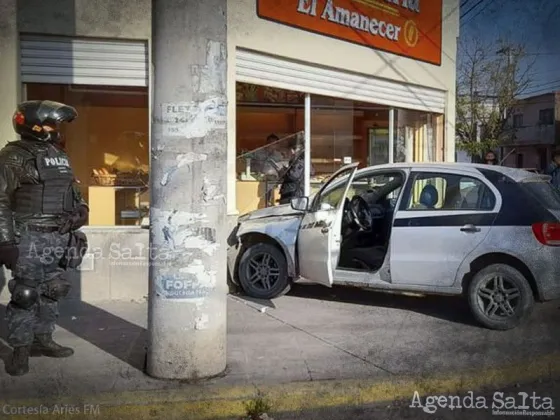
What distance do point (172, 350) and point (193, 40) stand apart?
7.53 ft

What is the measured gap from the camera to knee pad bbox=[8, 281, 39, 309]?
4.99 metres

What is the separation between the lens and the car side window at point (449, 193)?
664 centimetres

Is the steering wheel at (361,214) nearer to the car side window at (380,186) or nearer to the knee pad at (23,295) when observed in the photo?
the car side window at (380,186)

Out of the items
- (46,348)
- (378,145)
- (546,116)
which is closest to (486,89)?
(546,116)

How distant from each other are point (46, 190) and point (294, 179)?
570 centimetres

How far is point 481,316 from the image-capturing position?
21.4 ft

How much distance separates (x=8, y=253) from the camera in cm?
483

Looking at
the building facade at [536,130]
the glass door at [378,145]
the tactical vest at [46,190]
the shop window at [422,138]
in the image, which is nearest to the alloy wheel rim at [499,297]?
the tactical vest at [46,190]

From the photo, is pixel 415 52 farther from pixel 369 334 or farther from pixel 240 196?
pixel 369 334

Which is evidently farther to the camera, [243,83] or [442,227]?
[243,83]

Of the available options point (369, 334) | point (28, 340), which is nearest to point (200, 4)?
point (28, 340)

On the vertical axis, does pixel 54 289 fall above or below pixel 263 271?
above

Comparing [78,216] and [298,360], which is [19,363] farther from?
[298,360]

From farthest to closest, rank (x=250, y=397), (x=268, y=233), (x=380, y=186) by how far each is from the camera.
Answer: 1. (x=380, y=186)
2. (x=268, y=233)
3. (x=250, y=397)
